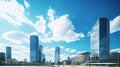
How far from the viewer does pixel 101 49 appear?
14612 cm

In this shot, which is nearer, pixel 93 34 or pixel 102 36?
pixel 102 36

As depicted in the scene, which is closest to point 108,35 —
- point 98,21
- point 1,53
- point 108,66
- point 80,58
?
point 98,21

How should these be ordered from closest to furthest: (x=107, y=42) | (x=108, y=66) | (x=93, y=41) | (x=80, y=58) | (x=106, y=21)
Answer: (x=108, y=66), (x=107, y=42), (x=106, y=21), (x=93, y=41), (x=80, y=58)


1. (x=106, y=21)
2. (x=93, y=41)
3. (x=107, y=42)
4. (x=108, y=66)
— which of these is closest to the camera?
(x=108, y=66)

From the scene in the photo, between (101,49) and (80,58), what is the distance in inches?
1812

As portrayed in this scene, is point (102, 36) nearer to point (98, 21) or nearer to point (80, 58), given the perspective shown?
point (98, 21)

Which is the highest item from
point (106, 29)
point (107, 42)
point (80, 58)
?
point (106, 29)

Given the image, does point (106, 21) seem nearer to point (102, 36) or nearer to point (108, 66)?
point (102, 36)

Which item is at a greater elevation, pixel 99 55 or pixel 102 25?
pixel 102 25

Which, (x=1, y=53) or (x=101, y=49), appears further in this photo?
(x=1, y=53)

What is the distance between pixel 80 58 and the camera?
189250mm

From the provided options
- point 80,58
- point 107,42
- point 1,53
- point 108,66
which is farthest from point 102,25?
point 108,66

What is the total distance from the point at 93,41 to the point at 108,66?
120597 mm

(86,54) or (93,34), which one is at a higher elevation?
(93,34)
